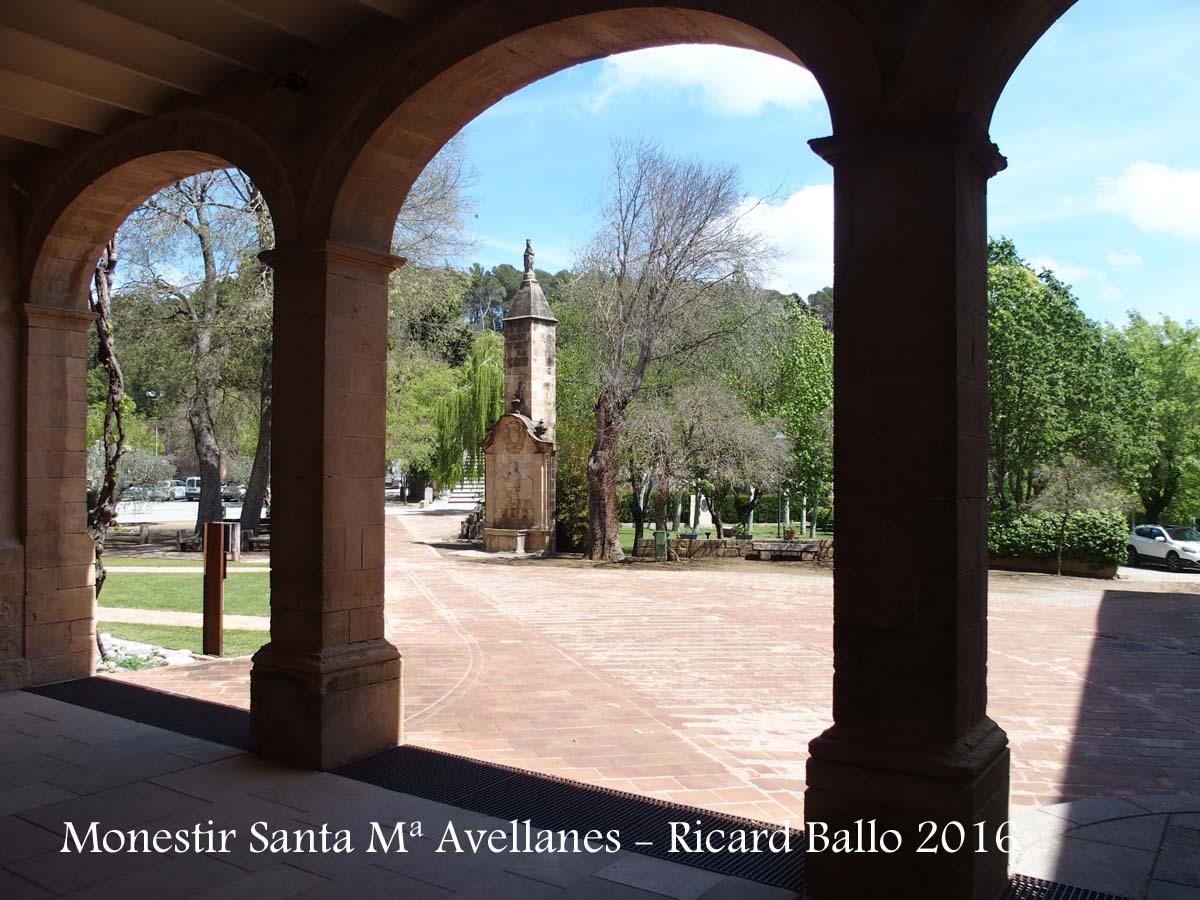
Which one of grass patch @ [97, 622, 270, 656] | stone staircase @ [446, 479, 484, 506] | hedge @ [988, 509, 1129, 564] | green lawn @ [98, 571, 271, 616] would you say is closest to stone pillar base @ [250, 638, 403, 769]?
grass patch @ [97, 622, 270, 656]

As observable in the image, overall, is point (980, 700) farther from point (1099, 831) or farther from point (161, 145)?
point (161, 145)

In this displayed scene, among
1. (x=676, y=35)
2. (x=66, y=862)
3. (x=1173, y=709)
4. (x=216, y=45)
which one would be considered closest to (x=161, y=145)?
(x=216, y=45)

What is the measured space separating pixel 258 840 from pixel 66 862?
2.34 feet

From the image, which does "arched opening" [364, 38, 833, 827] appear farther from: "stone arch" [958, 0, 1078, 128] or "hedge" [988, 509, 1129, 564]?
"hedge" [988, 509, 1129, 564]

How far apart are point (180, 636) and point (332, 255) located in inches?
250

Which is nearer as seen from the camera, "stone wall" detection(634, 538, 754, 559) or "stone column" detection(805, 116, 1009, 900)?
"stone column" detection(805, 116, 1009, 900)

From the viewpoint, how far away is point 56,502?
21.2ft

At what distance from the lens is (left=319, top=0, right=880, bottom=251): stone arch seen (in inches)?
123

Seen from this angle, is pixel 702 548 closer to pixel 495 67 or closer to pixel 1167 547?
pixel 1167 547

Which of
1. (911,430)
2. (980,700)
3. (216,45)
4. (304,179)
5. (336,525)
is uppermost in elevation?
(216,45)

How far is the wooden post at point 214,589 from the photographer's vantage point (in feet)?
27.0

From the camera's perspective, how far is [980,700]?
3115 mm

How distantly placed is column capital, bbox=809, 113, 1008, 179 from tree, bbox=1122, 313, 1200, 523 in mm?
31229

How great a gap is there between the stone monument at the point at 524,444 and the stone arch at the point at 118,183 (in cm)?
1483
